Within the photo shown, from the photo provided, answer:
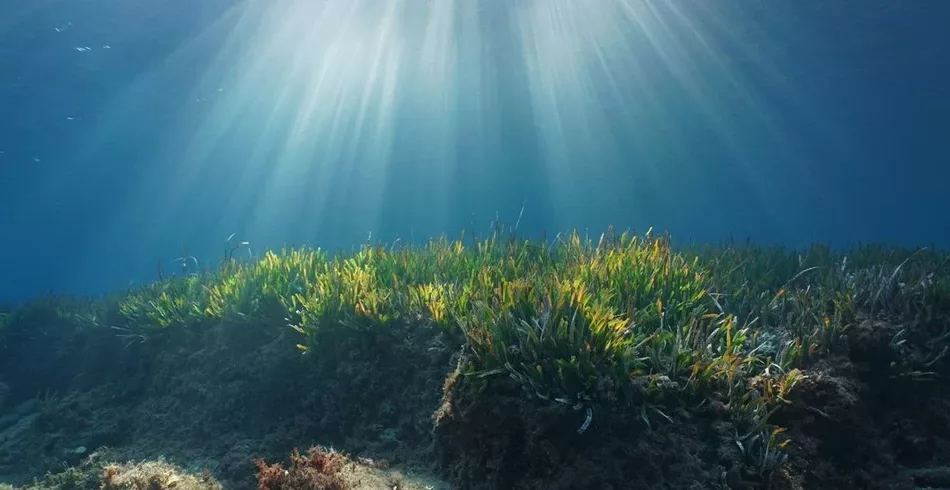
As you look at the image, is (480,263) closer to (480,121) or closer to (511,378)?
(511,378)

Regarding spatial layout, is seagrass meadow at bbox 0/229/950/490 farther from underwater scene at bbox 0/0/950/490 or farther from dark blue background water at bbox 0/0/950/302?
dark blue background water at bbox 0/0/950/302

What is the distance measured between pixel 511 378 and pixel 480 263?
348 cm

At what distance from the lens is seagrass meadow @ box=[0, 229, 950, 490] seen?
12.2 ft

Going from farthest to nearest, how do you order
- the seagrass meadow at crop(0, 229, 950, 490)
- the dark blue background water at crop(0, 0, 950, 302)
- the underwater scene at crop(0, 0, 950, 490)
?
1. the dark blue background water at crop(0, 0, 950, 302)
2. the underwater scene at crop(0, 0, 950, 490)
3. the seagrass meadow at crop(0, 229, 950, 490)

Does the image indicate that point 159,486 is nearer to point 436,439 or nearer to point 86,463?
point 436,439

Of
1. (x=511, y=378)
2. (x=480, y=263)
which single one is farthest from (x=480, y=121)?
(x=511, y=378)

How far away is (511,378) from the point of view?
3.91 m

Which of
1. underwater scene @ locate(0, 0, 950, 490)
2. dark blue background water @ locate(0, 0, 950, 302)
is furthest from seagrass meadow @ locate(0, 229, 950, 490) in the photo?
dark blue background water @ locate(0, 0, 950, 302)

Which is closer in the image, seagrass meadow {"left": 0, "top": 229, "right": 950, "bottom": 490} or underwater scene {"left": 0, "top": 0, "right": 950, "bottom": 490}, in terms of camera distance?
seagrass meadow {"left": 0, "top": 229, "right": 950, "bottom": 490}

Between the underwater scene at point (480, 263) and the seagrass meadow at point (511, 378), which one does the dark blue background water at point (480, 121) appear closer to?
the underwater scene at point (480, 263)

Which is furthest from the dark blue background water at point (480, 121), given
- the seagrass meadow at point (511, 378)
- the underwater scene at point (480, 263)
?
the seagrass meadow at point (511, 378)

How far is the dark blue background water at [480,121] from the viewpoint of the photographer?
26.1m

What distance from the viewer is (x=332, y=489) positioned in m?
3.74

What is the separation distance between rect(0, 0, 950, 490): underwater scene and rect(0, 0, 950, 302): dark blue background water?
32 cm
